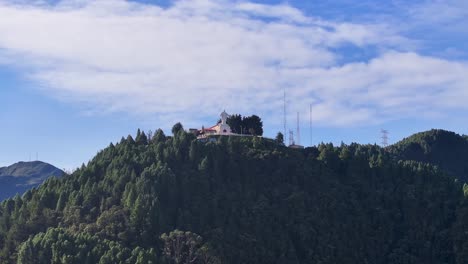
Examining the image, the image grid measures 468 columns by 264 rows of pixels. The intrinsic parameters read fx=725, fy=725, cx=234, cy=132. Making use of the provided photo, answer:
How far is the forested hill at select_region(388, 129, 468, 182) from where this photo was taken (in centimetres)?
16800

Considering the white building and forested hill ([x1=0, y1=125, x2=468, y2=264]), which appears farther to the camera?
the white building

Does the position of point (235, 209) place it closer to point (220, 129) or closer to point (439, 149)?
point (220, 129)

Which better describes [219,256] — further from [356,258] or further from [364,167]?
[364,167]

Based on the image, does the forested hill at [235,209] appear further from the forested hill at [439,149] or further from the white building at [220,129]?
the forested hill at [439,149]

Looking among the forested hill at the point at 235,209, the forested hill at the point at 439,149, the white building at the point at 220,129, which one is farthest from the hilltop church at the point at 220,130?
the forested hill at the point at 439,149

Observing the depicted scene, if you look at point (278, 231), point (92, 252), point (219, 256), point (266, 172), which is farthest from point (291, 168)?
point (92, 252)

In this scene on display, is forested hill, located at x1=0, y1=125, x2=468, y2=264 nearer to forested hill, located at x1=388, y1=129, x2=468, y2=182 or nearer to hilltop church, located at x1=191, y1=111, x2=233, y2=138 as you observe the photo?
hilltop church, located at x1=191, y1=111, x2=233, y2=138

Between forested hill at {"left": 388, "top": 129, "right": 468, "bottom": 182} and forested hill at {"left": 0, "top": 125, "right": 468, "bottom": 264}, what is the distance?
166ft

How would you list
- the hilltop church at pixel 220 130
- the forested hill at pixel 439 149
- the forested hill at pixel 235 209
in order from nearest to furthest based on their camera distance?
the forested hill at pixel 235 209
the hilltop church at pixel 220 130
the forested hill at pixel 439 149

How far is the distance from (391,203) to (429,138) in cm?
6904

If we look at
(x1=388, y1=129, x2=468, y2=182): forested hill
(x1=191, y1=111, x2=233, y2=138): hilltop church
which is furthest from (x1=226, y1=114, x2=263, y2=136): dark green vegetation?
(x1=388, y1=129, x2=468, y2=182): forested hill

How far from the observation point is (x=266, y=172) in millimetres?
106125

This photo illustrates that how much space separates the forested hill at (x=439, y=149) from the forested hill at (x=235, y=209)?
50.7 m

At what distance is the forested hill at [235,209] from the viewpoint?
8788 centimetres
